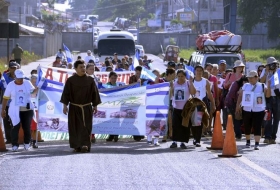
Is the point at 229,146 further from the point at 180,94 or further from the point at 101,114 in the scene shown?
the point at 101,114

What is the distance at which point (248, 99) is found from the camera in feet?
53.8

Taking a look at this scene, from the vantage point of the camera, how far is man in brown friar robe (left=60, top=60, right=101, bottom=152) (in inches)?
591

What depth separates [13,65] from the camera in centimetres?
1702

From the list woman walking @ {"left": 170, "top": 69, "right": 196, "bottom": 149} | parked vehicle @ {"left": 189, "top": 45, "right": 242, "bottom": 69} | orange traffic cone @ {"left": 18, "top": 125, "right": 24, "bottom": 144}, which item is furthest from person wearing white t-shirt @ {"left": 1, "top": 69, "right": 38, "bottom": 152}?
parked vehicle @ {"left": 189, "top": 45, "right": 242, "bottom": 69}

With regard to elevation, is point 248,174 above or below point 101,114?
below

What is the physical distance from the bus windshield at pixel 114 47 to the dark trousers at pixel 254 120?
2010 cm

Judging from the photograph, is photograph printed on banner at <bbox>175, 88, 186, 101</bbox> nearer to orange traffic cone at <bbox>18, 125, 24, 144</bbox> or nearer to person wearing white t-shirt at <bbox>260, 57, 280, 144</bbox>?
person wearing white t-shirt at <bbox>260, 57, 280, 144</bbox>

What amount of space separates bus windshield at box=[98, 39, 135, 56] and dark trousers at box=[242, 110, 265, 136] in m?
20.1

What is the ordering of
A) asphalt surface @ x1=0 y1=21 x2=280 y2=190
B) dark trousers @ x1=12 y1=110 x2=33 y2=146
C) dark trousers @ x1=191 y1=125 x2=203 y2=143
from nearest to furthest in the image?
asphalt surface @ x1=0 y1=21 x2=280 y2=190 → dark trousers @ x1=12 y1=110 x2=33 y2=146 → dark trousers @ x1=191 y1=125 x2=203 y2=143

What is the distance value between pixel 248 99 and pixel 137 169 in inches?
186

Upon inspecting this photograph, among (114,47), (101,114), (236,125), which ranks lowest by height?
(236,125)

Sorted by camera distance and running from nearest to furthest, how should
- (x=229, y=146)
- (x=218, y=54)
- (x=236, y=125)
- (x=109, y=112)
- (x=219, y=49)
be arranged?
(x=229, y=146) → (x=109, y=112) → (x=236, y=125) → (x=218, y=54) → (x=219, y=49)

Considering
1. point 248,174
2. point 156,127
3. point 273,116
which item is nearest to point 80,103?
point 156,127

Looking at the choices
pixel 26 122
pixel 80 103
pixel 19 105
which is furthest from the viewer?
pixel 26 122
